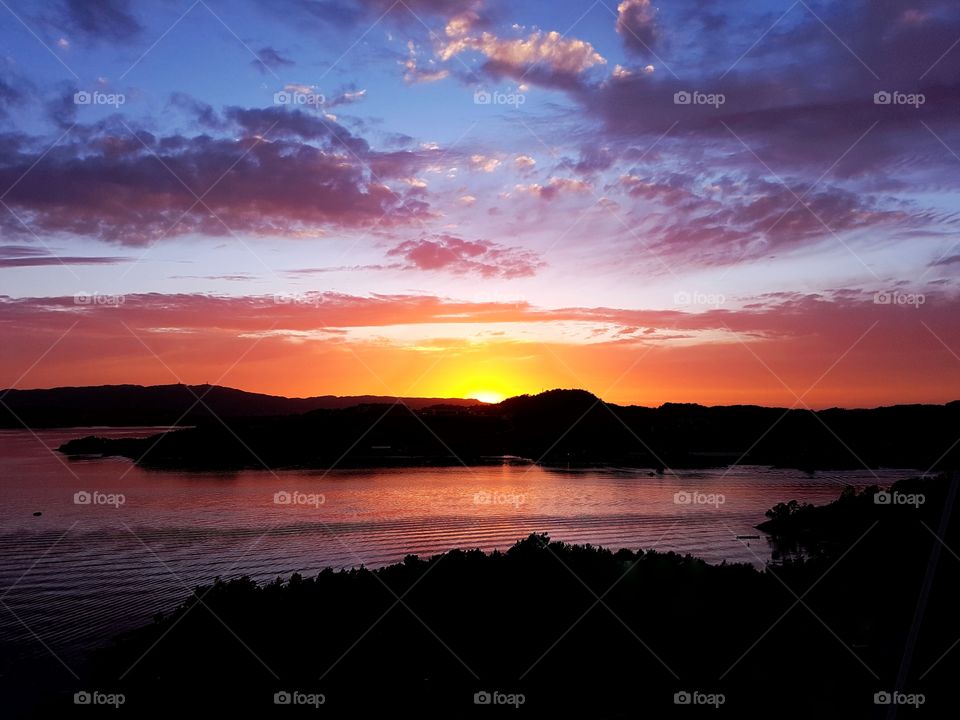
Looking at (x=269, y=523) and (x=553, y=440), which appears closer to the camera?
(x=269, y=523)

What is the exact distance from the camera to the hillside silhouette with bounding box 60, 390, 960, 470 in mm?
79562

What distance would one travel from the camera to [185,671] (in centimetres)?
1468

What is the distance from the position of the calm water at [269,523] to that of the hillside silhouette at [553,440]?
1155 cm

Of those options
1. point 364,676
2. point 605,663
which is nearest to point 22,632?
point 364,676

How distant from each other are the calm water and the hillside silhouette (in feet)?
37.9

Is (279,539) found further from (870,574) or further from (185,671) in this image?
(870,574)

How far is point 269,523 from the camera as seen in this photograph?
125 ft

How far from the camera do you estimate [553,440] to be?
91.1 metres

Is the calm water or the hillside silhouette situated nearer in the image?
the calm water

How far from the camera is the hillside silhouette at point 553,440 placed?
261ft

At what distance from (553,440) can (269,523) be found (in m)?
56.8

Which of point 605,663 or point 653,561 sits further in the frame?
point 653,561

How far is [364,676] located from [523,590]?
5043 mm

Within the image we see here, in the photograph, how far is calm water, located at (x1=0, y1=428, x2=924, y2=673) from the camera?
23438 mm
